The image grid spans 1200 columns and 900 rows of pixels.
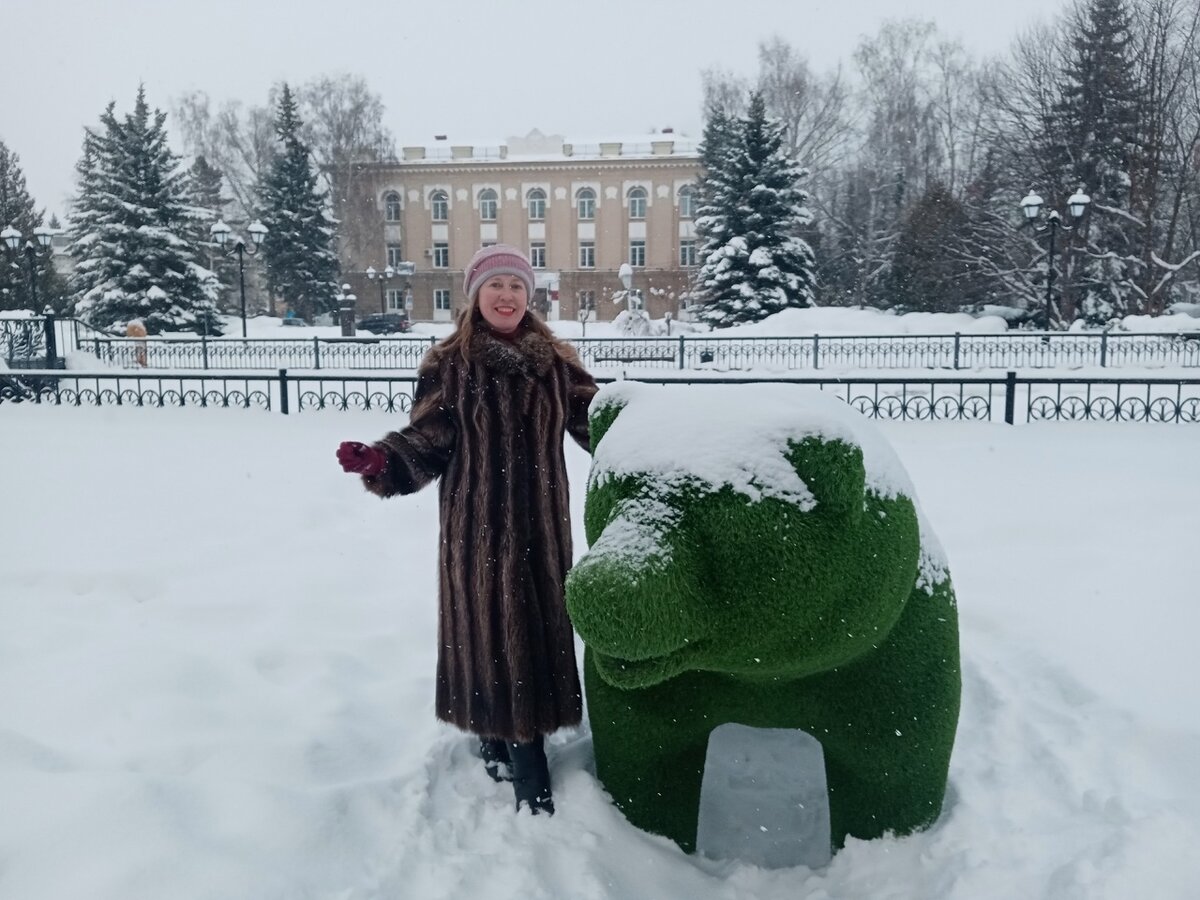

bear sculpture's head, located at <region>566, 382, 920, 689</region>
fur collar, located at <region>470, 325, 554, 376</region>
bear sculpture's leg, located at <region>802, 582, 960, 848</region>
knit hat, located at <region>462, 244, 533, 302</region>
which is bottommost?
bear sculpture's leg, located at <region>802, 582, 960, 848</region>

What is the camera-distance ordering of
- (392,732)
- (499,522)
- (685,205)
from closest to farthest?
(499,522) → (392,732) → (685,205)

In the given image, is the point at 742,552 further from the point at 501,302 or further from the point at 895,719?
the point at 501,302

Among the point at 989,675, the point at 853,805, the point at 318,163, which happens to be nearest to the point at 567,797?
the point at 853,805

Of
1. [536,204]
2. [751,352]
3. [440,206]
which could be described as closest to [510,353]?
[751,352]

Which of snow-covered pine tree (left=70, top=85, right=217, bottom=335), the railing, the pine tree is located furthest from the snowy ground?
the pine tree

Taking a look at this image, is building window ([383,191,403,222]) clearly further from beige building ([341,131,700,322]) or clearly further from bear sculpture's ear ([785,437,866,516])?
bear sculpture's ear ([785,437,866,516])

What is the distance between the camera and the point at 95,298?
25.4 meters

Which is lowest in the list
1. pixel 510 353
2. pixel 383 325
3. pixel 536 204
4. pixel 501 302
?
pixel 510 353

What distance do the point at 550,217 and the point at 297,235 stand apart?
653 inches

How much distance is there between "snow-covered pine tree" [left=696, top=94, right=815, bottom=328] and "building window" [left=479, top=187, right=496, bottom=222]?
23651 millimetres

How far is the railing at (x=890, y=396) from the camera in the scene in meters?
9.59

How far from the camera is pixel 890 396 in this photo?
1067 centimetres

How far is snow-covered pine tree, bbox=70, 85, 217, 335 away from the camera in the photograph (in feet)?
82.8

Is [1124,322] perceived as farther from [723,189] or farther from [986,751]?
[986,751]
